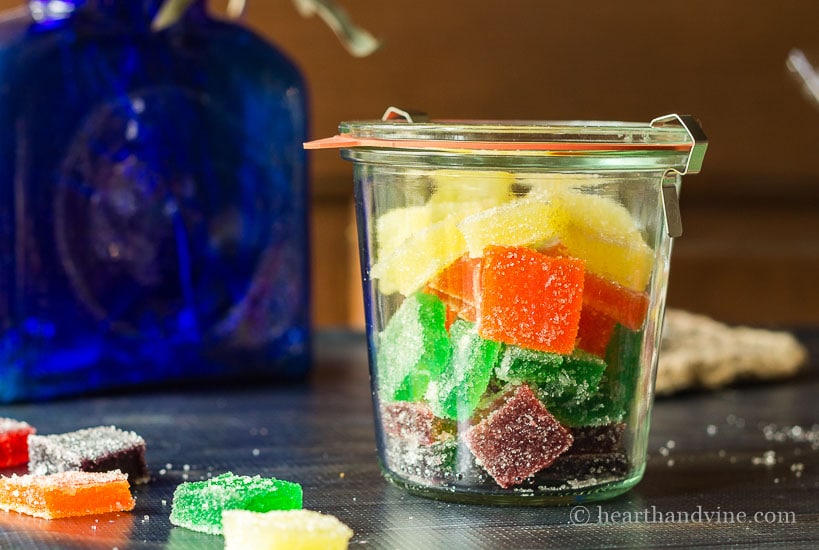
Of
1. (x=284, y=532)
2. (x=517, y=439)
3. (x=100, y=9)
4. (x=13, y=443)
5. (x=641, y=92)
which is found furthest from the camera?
(x=641, y=92)

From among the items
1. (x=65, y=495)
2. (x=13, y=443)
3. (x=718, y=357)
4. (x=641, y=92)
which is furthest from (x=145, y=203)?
(x=641, y=92)

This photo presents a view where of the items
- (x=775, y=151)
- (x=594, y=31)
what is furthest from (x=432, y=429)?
(x=775, y=151)

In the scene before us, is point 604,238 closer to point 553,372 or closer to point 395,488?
point 553,372

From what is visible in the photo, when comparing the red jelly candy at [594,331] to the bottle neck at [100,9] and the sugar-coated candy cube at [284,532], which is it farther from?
the bottle neck at [100,9]

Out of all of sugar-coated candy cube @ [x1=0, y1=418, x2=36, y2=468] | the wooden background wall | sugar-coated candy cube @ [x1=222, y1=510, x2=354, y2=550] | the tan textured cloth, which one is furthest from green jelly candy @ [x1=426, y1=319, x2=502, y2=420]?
the wooden background wall

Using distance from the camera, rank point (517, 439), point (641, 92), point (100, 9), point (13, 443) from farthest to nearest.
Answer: point (641, 92)
point (100, 9)
point (13, 443)
point (517, 439)

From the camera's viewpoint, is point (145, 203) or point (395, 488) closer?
point (395, 488)

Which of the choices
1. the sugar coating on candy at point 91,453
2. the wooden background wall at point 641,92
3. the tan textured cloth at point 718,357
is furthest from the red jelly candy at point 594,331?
the wooden background wall at point 641,92
